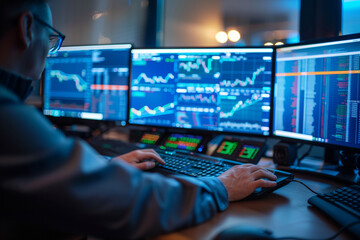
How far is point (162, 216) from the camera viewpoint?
0.57 metres

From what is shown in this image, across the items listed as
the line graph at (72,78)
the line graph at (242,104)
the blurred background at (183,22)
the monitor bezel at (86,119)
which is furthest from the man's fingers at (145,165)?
the blurred background at (183,22)

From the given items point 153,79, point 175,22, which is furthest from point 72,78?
point 175,22

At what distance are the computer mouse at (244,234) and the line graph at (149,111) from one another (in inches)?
38.6

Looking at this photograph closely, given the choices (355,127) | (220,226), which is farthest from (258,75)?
(220,226)

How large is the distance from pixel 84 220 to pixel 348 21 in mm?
1485

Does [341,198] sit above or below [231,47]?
below

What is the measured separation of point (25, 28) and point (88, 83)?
1053 millimetres

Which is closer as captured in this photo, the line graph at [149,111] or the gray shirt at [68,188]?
the gray shirt at [68,188]

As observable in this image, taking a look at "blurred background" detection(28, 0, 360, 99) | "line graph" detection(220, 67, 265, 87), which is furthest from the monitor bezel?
"line graph" detection(220, 67, 265, 87)

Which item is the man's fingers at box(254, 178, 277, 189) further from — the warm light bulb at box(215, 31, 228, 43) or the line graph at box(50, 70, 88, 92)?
the warm light bulb at box(215, 31, 228, 43)

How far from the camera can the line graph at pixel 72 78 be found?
5.73 ft

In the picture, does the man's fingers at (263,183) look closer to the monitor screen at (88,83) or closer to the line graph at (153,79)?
the line graph at (153,79)

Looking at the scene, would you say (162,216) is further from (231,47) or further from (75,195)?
(231,47)

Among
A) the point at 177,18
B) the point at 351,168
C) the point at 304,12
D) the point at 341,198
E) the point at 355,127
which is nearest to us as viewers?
the point at 341,198
